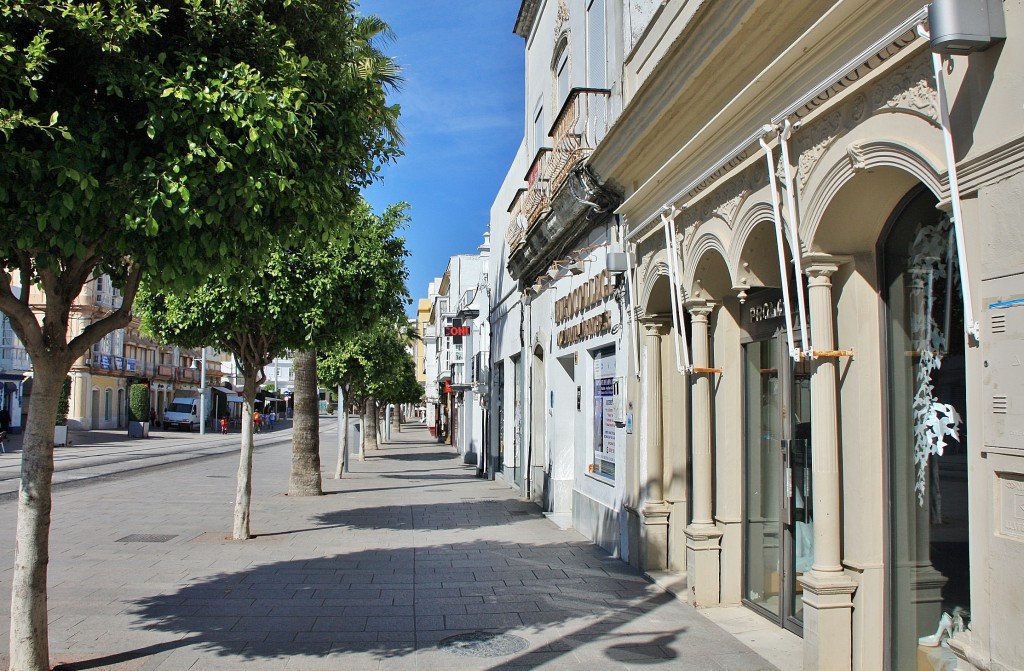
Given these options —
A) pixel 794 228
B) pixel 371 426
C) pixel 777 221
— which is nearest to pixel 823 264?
pixel 794 228

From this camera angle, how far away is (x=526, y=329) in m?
16.5

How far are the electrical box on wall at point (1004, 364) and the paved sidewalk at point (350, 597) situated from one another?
2946 mm

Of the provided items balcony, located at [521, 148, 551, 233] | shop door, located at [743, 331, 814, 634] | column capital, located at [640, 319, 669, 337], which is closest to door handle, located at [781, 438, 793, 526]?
shop door, located at [743, 331, 814, 634]

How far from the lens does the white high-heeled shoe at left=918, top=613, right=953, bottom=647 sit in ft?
15.1

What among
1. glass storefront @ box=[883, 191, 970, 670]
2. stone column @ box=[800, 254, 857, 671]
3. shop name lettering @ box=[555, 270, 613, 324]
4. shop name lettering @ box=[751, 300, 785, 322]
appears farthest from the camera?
shop name lettering @ box=[555, 270, 613, 324]

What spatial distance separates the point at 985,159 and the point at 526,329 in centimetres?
1290

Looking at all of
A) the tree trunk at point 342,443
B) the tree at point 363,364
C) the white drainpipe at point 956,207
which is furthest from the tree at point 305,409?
the white drainpipe at point 956,207

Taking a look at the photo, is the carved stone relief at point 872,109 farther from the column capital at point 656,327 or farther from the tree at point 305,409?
the tree at point 305,409

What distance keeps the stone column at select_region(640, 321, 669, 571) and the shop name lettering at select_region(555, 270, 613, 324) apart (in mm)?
1399

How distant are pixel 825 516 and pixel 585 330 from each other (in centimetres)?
663

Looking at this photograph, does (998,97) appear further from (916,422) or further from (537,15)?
(537,15)

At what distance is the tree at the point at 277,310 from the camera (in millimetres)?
11266

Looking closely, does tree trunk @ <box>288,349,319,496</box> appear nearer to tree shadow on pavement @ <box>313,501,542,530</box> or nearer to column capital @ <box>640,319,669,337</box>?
tree shadow on pavement @ <box>313,501,542,530</box>

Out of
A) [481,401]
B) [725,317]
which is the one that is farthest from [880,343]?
[481,401]
